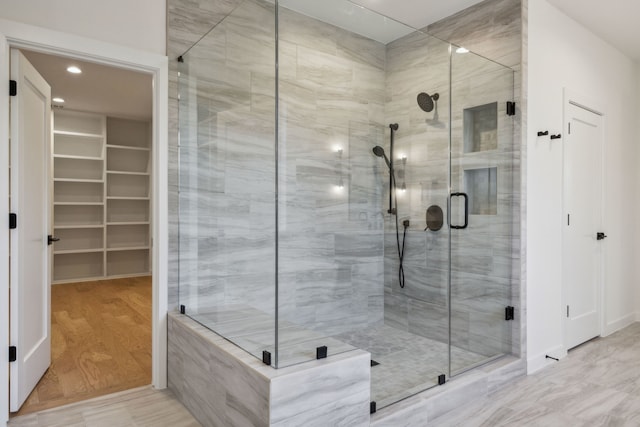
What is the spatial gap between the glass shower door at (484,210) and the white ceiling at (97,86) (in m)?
3.11

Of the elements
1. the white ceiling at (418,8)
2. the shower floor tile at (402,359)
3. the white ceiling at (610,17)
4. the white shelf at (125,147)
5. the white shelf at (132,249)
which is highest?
the white ceiling at (610,17)

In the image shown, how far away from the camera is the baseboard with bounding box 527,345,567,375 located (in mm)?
2894

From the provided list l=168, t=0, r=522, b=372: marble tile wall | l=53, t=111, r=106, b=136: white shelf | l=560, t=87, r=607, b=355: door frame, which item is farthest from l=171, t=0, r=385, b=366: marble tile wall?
l=53, t=111, r=106, b=136: white shelf

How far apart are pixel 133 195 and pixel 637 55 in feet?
23.1

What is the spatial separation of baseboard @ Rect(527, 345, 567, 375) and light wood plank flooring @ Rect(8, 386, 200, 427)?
7.31 feet

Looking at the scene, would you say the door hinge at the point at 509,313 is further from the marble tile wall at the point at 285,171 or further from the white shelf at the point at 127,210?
the white shelf at the point at 127,210

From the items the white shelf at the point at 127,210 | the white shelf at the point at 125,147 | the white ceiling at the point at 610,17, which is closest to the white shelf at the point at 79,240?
the white shelf at the point at 127,210

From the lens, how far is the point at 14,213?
218cm

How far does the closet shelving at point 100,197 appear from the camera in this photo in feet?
20.8

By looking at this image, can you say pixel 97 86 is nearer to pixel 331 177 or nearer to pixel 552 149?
Result: pixel 331 177

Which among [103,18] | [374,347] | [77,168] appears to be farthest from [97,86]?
[374,347]

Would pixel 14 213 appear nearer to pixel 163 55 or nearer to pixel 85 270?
pixel 163 55

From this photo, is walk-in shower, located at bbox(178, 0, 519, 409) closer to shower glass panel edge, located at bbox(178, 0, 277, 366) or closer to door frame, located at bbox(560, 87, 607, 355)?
shower glass panel edge, located at bbox(178, 0, 277, 366)

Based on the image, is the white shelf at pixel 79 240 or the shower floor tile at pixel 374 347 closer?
the shower floor tile at pixel 374 347
